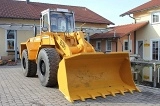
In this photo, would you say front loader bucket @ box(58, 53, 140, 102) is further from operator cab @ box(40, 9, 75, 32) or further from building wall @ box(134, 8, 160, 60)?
building wall @ box(134, 8, 160, 60)

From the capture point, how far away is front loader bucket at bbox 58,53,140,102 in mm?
6781

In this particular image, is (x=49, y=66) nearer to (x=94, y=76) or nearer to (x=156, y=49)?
(x=94, y=76)

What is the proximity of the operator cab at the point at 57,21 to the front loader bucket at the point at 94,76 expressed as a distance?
7.74 feet

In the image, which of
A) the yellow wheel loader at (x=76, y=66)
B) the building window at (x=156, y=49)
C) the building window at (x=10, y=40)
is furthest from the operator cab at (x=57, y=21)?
the building window at (x=10, y=40)

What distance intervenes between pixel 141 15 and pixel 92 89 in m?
15.2

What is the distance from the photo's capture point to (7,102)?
20.9 ft

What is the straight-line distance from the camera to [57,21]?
30.6 ft

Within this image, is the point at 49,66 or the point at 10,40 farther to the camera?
the point at 10,40

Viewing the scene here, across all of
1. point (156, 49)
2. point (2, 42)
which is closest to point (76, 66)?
point (156, 49)

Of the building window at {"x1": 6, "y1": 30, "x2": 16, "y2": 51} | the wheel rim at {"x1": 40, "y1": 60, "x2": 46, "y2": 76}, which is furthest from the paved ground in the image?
the building window at {"x1": 6, "y1": 30, "x2": 16, "y2": 51}

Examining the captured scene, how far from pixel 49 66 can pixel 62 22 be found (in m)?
2.30

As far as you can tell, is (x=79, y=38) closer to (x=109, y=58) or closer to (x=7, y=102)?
(x=109, y=58)

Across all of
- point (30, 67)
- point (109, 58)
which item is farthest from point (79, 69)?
point (30, 67)

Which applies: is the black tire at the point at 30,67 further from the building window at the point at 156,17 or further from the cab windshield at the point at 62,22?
the building window at the point at 156,17
